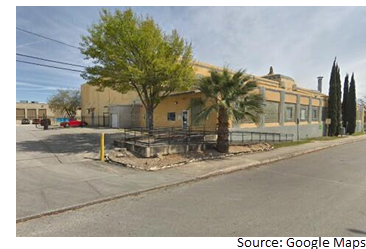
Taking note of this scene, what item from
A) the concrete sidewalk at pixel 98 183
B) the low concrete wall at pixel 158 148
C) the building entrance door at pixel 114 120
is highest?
the building entrance door at pixel 114 120

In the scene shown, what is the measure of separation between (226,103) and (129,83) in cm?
659

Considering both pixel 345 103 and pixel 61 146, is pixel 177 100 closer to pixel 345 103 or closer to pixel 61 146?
pixel 61 146

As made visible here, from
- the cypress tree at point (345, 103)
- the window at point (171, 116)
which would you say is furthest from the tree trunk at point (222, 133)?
the cypress tree at point (345, 103)

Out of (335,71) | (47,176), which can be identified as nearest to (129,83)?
(47,176)

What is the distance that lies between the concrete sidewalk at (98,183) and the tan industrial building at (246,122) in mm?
5898

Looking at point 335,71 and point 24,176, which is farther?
point 335,71

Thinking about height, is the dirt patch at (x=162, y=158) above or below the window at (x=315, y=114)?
below

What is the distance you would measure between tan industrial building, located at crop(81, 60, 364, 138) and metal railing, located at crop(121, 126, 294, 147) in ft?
1.60

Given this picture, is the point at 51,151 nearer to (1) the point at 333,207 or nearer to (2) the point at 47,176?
(2) the point at 47,176

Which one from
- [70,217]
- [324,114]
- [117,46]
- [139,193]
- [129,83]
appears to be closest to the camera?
[70,217]

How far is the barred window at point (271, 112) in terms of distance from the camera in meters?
19.2

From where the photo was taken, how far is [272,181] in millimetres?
7371

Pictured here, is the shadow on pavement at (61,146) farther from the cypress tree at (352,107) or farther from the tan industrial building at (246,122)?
the cypress tree at (352,107)

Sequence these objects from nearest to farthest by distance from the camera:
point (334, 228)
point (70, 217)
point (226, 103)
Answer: point (334, 228) < point (70, 217) < point (226, 103)
